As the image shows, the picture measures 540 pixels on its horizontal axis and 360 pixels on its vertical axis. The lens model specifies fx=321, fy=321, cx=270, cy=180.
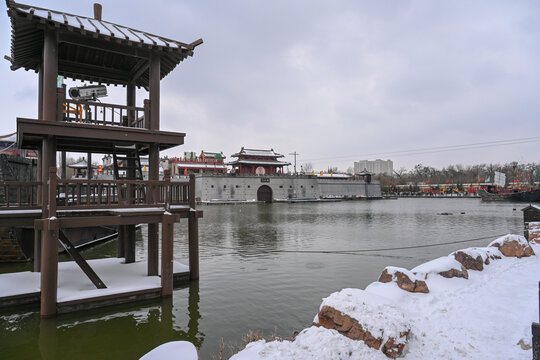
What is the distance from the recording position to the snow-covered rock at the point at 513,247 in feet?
35.1

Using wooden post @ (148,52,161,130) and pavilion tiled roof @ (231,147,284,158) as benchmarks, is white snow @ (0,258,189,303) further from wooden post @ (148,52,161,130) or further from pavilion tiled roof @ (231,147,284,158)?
pavilion tiled roof @ (231,147,284,158)

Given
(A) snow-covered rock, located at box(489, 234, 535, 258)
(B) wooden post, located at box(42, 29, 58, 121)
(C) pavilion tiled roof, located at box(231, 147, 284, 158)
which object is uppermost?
(C) pavilion tiled roof, located at box(231, 147, 284, 158)

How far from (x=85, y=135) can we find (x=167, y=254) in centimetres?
382

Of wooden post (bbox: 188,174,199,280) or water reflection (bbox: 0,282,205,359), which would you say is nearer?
water reflection (bbox: 0,282,205,359)

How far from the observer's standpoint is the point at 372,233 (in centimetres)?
2242

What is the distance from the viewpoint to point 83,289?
8.51 m

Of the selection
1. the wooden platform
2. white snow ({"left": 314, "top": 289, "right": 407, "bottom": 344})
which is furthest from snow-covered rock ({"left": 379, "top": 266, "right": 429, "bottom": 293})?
the wooden platform

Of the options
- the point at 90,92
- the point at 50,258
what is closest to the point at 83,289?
the point at 50,258

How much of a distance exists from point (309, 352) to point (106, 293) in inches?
229

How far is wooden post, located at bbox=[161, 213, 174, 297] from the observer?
336 inches

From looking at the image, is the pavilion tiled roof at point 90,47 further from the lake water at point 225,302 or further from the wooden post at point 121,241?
the lake water at point 225,302

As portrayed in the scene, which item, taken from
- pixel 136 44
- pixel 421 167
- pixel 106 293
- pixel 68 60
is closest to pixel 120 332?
pixel 106 293

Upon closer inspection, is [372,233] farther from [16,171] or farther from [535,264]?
[16,171]

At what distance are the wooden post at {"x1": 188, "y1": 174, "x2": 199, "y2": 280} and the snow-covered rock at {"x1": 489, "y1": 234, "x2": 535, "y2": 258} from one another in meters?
10.3
